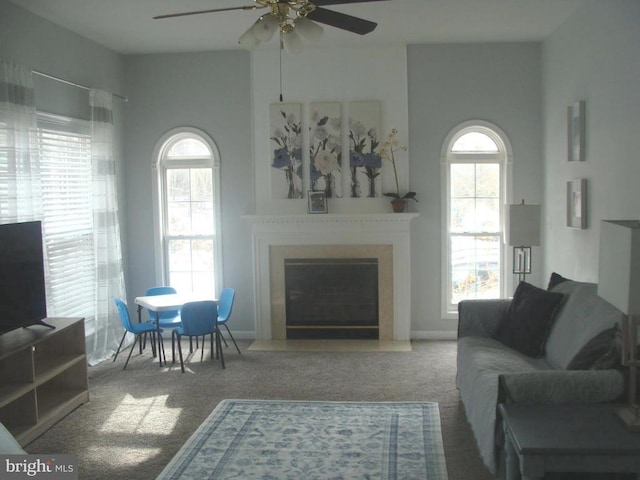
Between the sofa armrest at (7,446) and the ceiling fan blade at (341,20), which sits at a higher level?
the ceiling fan blade at (341,20)

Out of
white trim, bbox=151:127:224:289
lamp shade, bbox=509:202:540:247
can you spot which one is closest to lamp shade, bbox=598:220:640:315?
lamp shade, bbox=509:202:540:247

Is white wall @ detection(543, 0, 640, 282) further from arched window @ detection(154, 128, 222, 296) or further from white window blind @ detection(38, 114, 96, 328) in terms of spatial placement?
white window blind @ detection(38, 114, 96, 328)

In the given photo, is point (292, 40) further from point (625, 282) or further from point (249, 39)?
point (625, 282)

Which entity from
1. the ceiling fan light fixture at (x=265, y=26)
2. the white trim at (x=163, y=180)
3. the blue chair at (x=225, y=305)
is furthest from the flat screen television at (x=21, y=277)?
the white trim at (x=163, y=180)

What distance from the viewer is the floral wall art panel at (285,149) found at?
6621 mm

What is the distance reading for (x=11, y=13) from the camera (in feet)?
15.9

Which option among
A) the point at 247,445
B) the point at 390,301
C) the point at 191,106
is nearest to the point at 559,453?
the point at 247,445

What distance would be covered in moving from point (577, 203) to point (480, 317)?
1.35 meters

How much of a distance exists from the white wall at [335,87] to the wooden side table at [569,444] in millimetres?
3879

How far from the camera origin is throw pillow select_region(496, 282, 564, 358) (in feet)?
14.1

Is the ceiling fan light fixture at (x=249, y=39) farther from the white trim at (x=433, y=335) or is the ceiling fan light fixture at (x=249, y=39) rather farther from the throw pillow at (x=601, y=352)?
the white trim at (x=433, y=335)

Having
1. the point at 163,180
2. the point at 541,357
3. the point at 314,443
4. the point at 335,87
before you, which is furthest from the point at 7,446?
the point at 335,87

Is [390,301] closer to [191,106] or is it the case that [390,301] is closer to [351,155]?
[351,155]

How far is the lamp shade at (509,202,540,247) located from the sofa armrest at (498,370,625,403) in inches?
102
